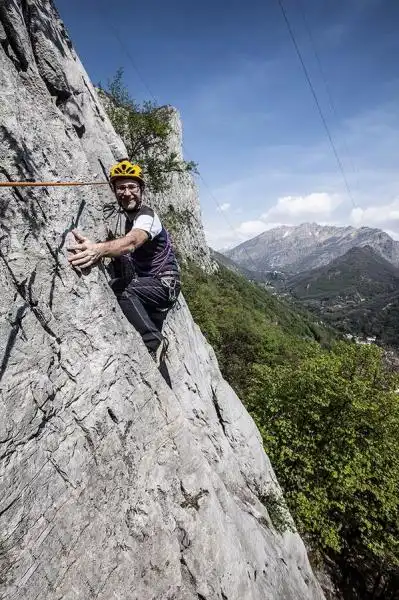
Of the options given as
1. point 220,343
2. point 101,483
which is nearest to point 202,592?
point 101,483

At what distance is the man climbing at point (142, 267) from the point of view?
7352mm

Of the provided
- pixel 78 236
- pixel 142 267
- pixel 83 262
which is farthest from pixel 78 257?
pixel 142 267

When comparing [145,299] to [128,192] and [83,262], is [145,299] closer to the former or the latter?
[83,262]

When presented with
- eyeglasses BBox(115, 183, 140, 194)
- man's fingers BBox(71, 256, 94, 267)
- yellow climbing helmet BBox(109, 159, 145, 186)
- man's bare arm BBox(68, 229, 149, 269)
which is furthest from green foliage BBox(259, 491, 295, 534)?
yellow climbing helmet BBox(109, 159, 145, 186)

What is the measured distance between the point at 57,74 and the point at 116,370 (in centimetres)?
591

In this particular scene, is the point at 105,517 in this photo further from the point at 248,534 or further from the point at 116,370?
the point at 248,534

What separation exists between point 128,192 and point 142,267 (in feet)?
5.21

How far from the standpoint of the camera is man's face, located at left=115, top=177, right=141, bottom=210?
24.3ft

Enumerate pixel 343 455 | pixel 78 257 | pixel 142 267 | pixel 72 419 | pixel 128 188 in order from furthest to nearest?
1. pixel 343 455
2. pixel 142 267
3. pixel 128 188
4. pixel 78 257
5. pixel 72 419

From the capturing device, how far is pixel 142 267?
791 cm

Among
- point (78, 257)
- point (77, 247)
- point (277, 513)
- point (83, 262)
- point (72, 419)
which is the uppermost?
point (77, 247)

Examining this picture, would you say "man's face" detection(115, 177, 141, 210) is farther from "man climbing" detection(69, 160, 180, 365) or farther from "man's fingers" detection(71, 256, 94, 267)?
"man's fingers" detection(71, 256, 94, 267)

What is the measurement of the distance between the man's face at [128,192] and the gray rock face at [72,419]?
0.47 metres

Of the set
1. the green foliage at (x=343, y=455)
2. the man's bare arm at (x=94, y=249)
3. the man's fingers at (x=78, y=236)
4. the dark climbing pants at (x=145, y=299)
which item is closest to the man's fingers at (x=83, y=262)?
the man's bare arm at (x=94, y=249)
